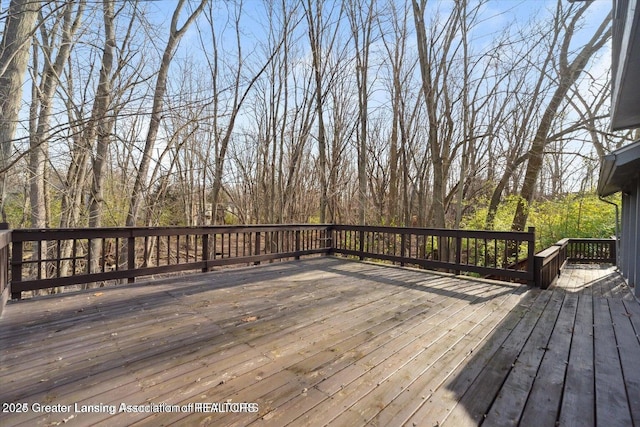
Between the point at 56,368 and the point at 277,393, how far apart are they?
4.69ft

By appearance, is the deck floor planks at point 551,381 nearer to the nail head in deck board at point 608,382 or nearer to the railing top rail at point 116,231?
the nail head in deck board at point 608,382

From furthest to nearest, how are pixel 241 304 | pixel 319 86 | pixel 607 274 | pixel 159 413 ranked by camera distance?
1. pixel 319 86
2. pixel 607 274
3. pixel 241 304
4. pixel 159 413

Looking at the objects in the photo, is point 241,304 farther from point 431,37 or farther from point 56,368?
point 431,37

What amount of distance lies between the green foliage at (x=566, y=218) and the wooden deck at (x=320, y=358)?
7.19 metres

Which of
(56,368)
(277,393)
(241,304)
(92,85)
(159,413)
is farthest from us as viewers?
(92,85)

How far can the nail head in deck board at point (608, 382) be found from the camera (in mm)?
1527

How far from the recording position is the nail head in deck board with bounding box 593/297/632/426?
153cm

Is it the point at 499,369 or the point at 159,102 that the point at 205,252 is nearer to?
the point at 159,102

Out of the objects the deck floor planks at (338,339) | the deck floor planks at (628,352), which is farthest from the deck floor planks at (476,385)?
the deck floor planks at (338,339)

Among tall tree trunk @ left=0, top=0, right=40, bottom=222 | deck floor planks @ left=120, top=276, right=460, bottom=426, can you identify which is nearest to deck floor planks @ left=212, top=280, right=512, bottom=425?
deck floor planks @ left=120, top=276, right=460, bottom=426

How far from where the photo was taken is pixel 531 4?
795 centimetres

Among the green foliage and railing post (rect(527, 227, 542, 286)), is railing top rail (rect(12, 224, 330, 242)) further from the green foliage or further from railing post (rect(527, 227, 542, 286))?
the green foliage

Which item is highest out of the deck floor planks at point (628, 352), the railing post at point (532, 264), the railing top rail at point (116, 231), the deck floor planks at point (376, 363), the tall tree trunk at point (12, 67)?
the tall tree trunk at point (12, 67)

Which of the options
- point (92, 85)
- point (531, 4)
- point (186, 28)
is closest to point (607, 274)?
point (531, 4)
